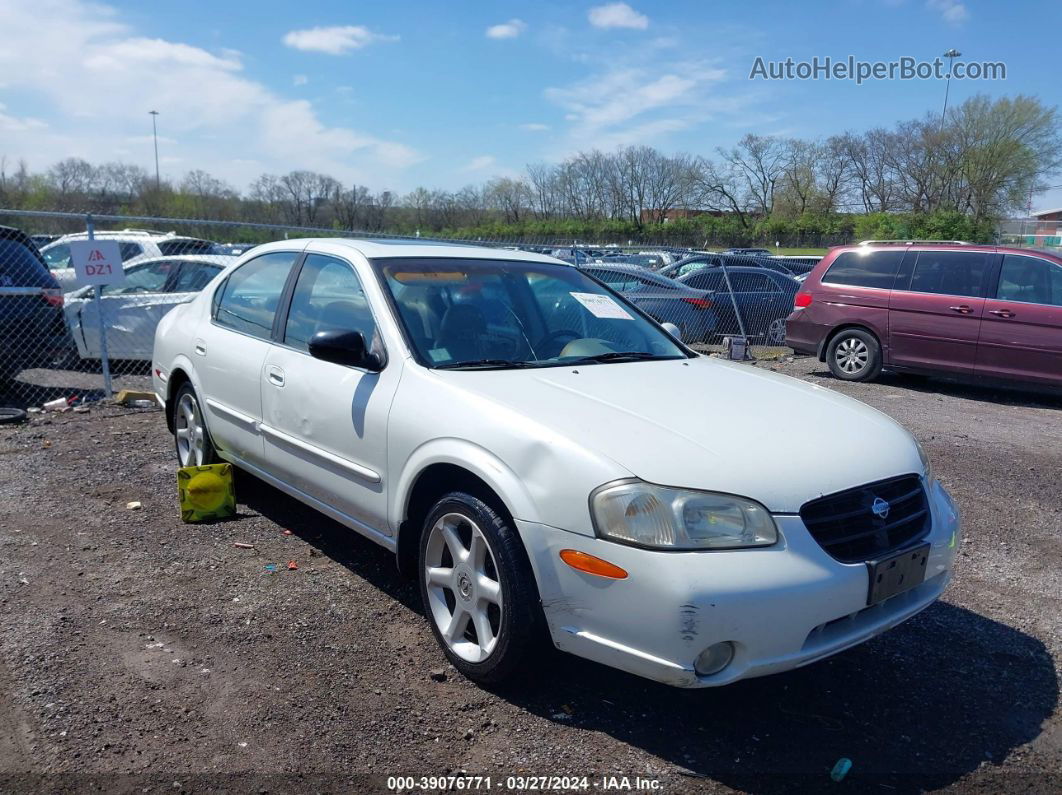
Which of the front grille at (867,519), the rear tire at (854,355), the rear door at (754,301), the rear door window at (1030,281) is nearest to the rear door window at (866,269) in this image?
the rear tire at (854,355)

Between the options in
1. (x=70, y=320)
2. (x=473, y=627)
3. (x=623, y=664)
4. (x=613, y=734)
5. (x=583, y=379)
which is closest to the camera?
(x=623, y=664)

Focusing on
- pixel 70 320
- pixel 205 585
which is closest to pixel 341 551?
pixel 205 585

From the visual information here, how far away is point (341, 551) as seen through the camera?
452cm

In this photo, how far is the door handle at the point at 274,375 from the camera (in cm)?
419

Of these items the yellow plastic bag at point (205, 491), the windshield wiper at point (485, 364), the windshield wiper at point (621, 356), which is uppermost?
the windshield wiper at point (485, 364)

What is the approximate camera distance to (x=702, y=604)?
2.49m

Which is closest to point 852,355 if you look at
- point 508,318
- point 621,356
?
point 621,356

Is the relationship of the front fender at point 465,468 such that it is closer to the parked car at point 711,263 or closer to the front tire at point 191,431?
the front tire at point 191,431

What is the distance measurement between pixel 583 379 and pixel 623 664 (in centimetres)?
126

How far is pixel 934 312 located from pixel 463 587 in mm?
8490

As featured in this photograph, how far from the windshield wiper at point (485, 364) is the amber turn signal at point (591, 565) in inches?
44.4

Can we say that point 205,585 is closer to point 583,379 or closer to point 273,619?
point 273,619

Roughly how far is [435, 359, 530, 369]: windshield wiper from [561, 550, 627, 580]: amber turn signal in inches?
44.4

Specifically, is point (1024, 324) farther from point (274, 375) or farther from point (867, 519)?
point (274, 375)
